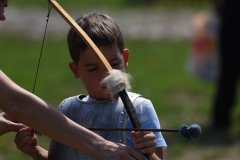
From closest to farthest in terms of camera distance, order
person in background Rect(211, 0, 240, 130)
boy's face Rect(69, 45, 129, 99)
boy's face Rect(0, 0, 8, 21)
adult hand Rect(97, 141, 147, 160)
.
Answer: adult hand Rect(97, 141, 147, 160) → boy's face Rect(0, 0, 8, 21) → boy's face Rect(69, 45, 129, 99) → person in background Rect(211, 0, 240, 130)

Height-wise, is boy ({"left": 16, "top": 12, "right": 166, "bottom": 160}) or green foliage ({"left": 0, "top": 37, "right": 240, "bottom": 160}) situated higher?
boy ({"left": 16, "top": 12, "right": 166, "bottom": 160})

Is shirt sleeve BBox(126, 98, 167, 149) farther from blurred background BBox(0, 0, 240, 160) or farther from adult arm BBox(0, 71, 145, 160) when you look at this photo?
blurred background BBox(0, 0, 240, 160)

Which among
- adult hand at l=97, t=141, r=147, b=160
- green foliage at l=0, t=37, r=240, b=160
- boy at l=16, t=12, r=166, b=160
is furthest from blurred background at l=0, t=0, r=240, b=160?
adult hand at l=97, t=141, r=147, b=160

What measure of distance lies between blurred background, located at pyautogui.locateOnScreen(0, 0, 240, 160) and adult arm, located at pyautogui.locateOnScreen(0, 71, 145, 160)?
3.14 meters

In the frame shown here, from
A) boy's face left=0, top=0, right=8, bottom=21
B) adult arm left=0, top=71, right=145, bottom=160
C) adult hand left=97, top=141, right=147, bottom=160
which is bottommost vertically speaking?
adult hand left=97, top=141, right=147, bottom=160

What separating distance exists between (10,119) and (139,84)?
814 centimetres

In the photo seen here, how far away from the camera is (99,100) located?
12.1 feet

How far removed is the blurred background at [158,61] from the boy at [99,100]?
268 cm

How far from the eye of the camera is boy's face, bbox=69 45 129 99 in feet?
11.9

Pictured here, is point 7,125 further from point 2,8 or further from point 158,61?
point 158,61

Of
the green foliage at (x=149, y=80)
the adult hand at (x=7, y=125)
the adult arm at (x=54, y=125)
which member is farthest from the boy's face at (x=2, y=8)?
the green foliage at (x=149, y=80)

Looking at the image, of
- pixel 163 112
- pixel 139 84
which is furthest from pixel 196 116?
pixel 139 84

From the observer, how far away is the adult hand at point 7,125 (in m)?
3.61

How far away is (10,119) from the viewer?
3676 mm
